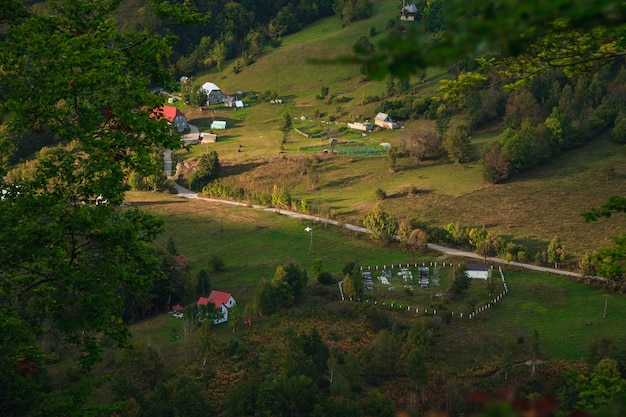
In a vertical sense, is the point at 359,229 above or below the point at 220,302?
above

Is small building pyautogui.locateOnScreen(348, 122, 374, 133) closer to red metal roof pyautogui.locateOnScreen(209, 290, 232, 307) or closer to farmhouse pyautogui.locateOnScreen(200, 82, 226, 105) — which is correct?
farmhouse pyautogui.locateOnScreen(200, 82, 226, 105)

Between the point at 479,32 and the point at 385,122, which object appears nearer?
the point at 479,32

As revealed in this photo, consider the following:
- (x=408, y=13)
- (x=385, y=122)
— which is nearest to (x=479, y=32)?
(x=385, y=122)

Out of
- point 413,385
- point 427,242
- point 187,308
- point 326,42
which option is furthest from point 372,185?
point 326,42

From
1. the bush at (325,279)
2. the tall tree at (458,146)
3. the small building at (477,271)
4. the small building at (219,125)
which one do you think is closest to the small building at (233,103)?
the small building at (219,125)

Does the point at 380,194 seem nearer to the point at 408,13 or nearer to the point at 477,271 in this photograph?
the point at 477,271

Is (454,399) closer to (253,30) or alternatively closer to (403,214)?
(403,214)

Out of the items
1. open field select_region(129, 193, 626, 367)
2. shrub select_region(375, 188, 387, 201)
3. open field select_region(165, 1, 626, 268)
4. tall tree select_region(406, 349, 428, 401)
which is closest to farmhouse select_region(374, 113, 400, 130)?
open field select_region(165, 1, 626, 268)
